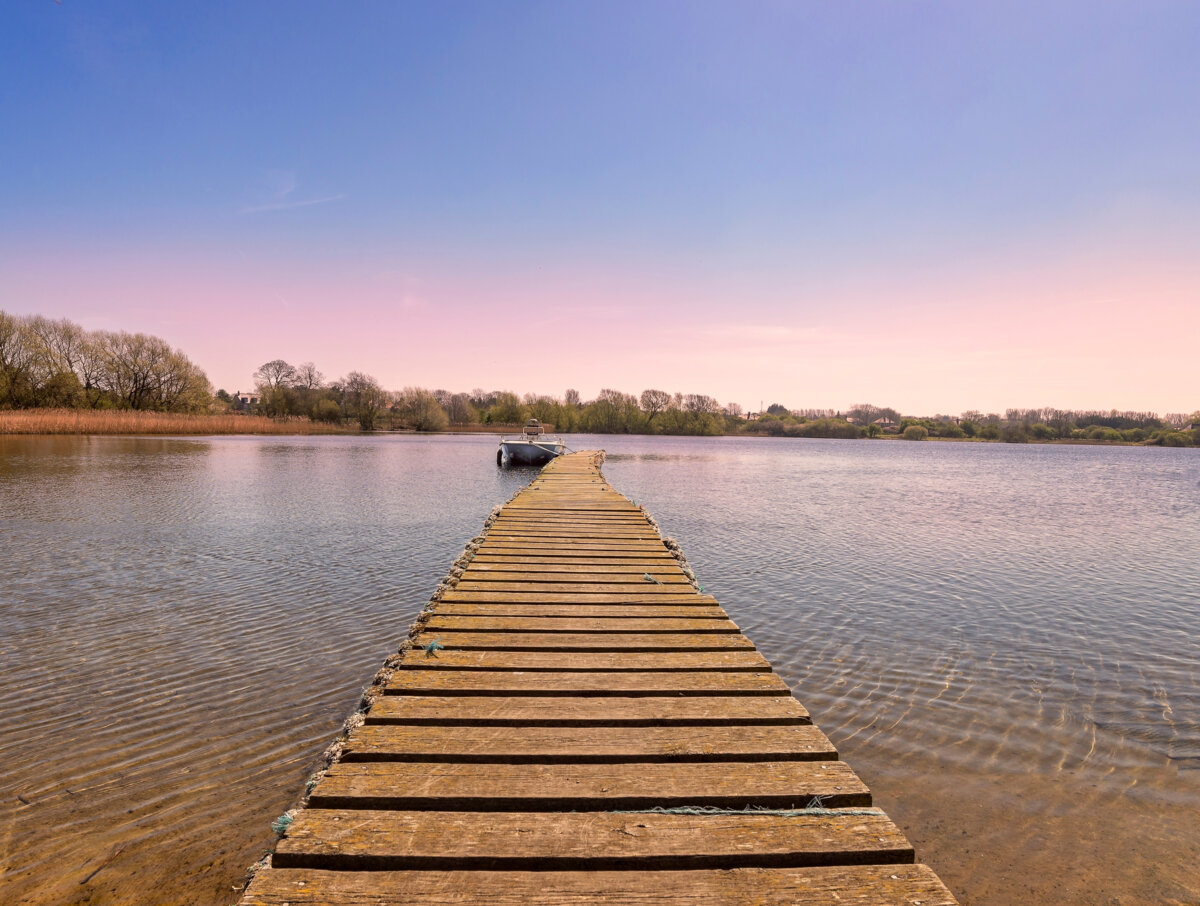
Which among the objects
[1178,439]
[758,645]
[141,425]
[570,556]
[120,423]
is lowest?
[758,645]

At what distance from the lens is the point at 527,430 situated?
3684 centimetres

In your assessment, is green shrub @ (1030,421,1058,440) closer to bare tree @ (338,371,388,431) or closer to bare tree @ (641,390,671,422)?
bare tree @ (641,390,671,422)

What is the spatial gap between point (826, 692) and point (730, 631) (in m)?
1.52

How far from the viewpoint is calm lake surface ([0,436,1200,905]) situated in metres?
3.44

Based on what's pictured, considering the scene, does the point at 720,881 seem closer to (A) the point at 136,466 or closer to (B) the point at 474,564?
(B) the point at 474,564

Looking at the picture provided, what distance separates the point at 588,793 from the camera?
2543 mm

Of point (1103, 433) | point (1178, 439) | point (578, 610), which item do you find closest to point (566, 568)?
point (578, 610)

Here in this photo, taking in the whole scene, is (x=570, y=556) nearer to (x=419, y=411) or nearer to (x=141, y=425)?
(x=141, y=425)

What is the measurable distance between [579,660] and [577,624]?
0.85 metres

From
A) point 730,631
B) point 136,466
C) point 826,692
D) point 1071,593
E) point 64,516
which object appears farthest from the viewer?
point 136,466

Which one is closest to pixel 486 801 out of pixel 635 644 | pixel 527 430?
pixel 635 644

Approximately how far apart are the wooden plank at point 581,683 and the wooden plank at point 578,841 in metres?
1.20

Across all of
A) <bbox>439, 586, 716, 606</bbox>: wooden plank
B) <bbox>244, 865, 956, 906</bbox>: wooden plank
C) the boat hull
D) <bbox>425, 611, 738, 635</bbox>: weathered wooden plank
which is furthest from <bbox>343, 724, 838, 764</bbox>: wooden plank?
the boat hull

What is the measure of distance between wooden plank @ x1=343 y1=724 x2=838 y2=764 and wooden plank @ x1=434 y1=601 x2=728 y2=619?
2081 mm
